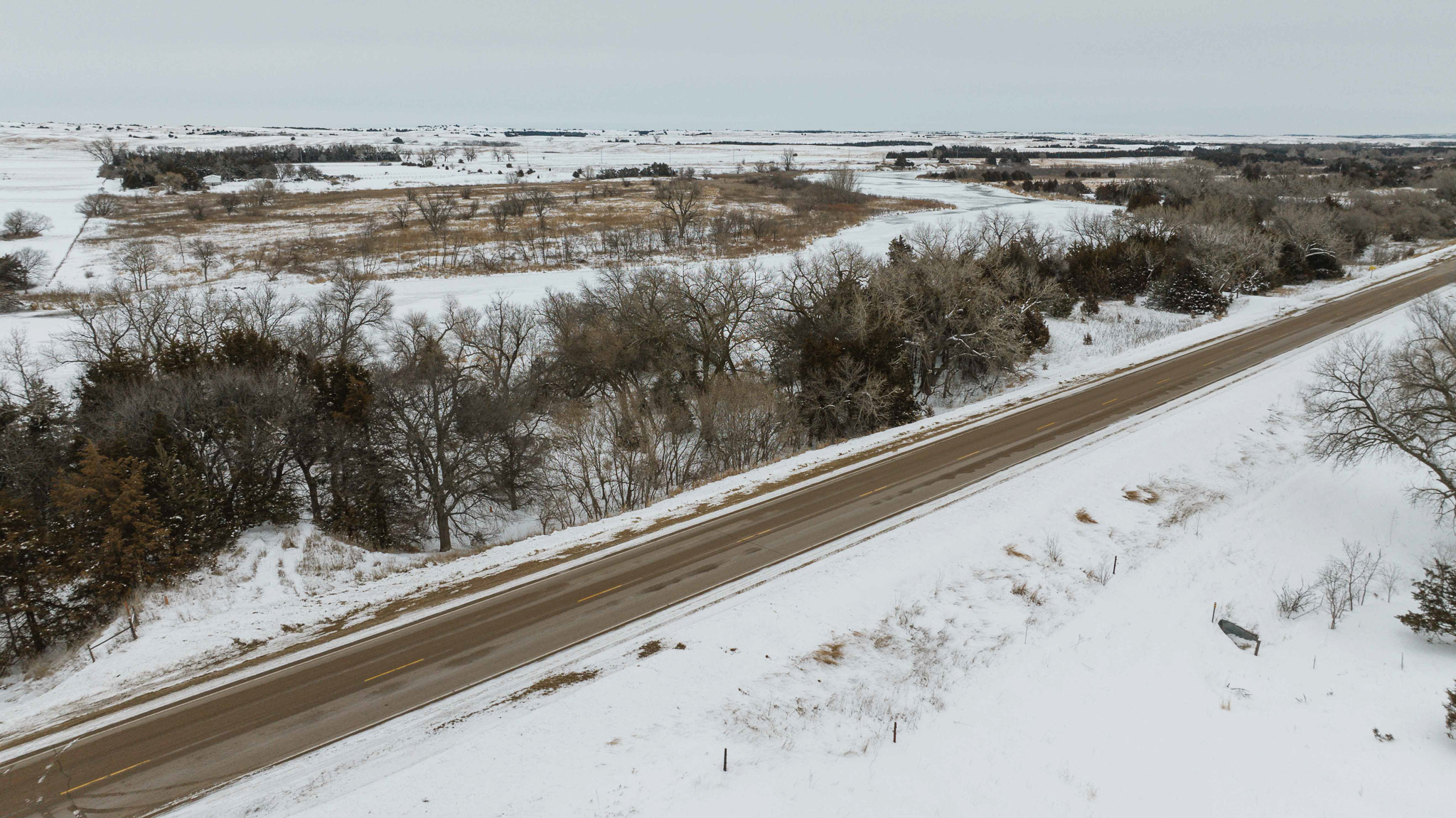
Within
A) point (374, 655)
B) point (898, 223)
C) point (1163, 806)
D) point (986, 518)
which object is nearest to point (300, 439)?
point (374, 655)

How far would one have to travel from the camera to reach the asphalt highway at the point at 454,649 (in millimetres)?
13984

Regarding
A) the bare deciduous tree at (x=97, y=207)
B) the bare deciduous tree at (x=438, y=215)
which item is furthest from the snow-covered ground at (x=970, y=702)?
the bare deciduous tree at (x=97, y=207)

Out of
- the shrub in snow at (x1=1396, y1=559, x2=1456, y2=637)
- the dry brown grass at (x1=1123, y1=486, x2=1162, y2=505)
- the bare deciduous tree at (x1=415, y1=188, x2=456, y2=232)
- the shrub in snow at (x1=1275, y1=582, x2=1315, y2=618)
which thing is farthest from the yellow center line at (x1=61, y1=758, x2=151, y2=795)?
the bare deciduous tree at (x1=415, y1=188, x2=456, y2=232)

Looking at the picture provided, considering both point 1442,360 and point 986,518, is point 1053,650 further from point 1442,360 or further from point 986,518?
point 1442,360

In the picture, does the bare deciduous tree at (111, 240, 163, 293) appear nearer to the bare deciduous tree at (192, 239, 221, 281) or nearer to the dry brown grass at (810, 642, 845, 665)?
the bare deciduous tree at (192, 239, 221, 281)

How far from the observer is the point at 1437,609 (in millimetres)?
20625

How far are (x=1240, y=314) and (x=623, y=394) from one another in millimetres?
Result: 50990

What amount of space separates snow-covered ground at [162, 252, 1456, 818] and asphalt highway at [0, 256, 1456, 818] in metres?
0.85

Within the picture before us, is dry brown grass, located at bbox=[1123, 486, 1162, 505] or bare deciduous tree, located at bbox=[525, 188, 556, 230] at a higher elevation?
bare deciduous tree, located at bbox=[525, 188, 556, 230]

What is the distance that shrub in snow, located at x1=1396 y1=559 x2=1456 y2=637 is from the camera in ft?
67.2

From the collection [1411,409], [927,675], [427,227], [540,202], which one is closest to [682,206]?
[540,202]

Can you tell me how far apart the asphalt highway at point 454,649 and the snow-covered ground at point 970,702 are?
Answer: 0.85 meters

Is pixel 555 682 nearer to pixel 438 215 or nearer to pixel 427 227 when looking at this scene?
pixel 438 215

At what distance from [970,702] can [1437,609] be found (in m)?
14.9
